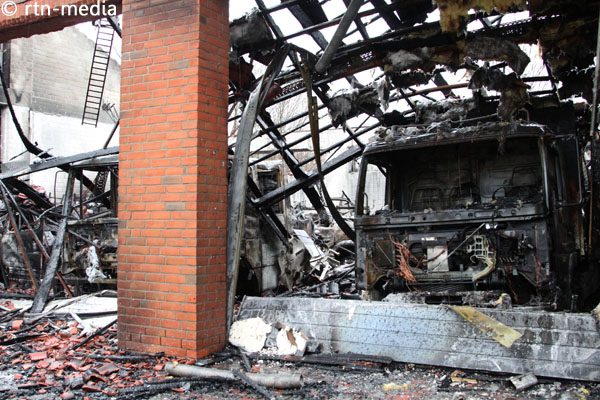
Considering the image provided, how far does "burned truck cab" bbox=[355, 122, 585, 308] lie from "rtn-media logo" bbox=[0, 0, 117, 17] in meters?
3.67

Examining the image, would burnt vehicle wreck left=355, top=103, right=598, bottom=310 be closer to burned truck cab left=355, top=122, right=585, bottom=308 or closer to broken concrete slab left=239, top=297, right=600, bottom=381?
burned truck cab left=355, top=122, right=585, bottom=308

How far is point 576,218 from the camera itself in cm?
627

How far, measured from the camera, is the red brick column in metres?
4.49

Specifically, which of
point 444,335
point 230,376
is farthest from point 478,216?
point 230,376

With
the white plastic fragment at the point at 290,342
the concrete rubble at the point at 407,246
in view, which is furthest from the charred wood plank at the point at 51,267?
the white plastic fragment at the point at 290,342

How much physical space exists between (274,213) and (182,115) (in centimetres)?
526

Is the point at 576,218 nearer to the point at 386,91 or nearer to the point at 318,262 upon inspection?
the point at 386,91

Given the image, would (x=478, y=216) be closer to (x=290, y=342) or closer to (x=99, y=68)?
(x=290, y=342)

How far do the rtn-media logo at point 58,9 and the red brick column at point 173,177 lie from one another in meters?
0.62

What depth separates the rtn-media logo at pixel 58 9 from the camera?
5.41m

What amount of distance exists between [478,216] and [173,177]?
137 inches

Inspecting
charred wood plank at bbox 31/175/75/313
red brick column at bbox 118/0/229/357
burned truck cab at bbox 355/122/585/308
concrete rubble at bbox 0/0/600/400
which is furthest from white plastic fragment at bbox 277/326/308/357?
charred wood plank at bbox 31/175/75/313

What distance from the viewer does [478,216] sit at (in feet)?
18.9

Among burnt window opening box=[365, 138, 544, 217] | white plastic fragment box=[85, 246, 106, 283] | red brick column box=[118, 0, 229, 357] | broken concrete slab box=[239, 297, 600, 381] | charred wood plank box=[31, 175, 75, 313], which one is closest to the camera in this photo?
broken concrete slab box=[239, 297, 600, 381]
